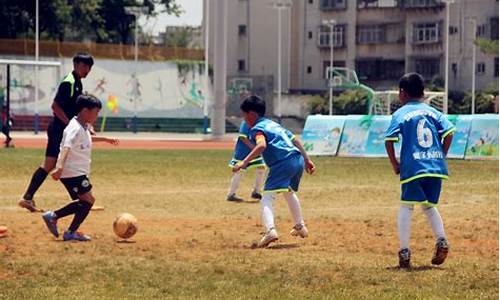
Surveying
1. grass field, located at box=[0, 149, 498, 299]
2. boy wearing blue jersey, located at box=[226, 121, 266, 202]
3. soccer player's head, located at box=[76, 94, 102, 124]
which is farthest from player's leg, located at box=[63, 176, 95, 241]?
boy wearing blue jersey, located at box=[226, 121, 266, 202]

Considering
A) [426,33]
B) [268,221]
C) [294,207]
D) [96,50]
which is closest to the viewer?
[268,221]

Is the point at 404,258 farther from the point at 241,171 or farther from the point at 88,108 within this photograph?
the point at 241,171

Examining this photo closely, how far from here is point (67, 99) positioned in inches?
526

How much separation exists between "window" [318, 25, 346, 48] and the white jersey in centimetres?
7308

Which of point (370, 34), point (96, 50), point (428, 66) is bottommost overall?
point (428, 66)

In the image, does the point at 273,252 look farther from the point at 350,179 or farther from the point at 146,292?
the point at 350,179

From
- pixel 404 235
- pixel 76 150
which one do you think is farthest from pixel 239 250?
pixel 76 150

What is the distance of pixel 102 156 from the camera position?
31.0 meters

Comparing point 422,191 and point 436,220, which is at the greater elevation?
point 422,191

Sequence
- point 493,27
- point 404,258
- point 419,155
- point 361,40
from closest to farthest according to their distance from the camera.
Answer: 1. point 404,258
2. point 419,155
3. point 493,27
4. point 361,40

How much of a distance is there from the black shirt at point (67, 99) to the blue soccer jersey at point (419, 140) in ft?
17.1

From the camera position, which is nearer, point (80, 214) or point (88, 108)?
point (80, 214)

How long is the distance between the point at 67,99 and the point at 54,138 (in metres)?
0.56

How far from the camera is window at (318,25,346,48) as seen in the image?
84125 mm
